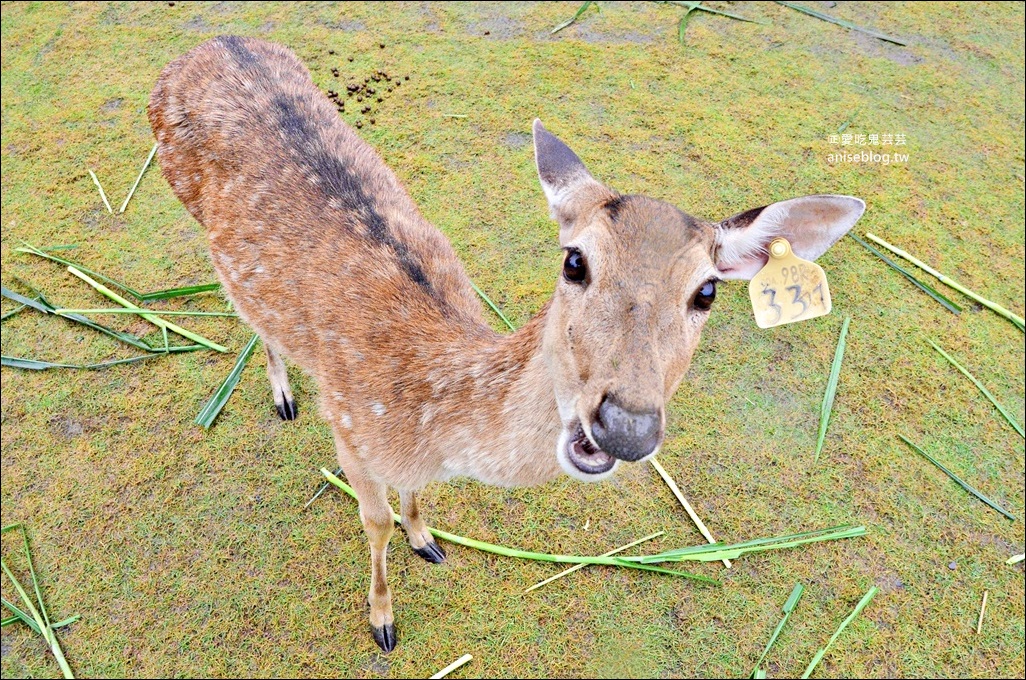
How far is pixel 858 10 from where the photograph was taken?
6.47m

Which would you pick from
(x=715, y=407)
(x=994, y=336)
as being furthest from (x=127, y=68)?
(x=994, y=336)

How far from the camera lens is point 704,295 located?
1.98 m

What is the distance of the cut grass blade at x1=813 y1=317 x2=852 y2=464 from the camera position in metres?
3.72

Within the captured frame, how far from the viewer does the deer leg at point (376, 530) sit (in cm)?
265

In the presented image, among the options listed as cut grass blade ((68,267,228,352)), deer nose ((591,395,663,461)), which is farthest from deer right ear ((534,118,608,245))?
cut grass blade ((68,267,228,352))

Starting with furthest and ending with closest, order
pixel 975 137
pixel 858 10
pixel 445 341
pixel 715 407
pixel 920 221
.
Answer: pixel 858 10
pixel 975 137
pixel 920 221
pixel 715 407
pixel 445 341

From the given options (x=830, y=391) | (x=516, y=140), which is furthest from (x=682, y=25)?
(x=830, y=391)

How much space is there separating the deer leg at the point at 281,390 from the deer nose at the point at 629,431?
2.50m

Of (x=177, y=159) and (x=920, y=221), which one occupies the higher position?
(x=177, y=159)

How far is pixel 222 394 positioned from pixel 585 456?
8.64 ft

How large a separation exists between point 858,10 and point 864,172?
2462 mm

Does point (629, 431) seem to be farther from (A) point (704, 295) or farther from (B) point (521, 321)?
(B) point (521, 321)

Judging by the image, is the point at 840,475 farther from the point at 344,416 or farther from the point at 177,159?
the point at 177,159

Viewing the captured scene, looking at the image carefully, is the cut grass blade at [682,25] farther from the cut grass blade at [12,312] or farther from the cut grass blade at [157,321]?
the cut grass blade at [12,312]
